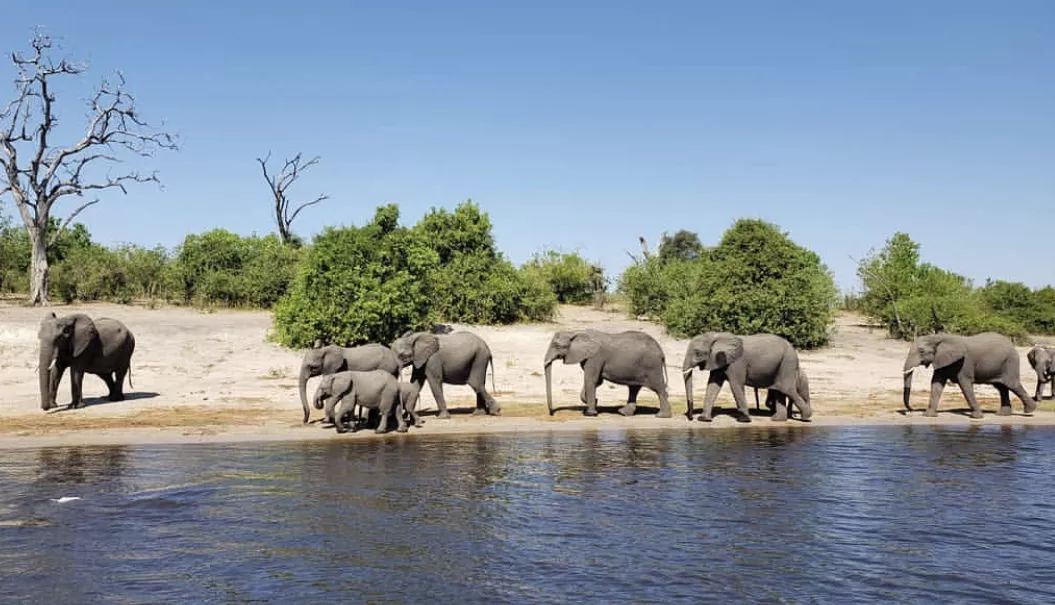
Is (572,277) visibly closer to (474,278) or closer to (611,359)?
(474,278)

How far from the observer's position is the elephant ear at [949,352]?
2211 cm

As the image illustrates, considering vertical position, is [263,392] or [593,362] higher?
[593,362]

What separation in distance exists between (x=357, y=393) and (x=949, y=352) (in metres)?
14.1

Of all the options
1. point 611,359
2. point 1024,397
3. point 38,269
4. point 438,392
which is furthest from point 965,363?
point 38,269

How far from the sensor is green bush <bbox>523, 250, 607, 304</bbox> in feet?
162

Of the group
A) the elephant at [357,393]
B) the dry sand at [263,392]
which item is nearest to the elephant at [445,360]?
the dry sand at [263,392]

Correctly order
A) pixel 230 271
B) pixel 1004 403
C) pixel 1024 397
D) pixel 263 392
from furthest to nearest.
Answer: pixel 230 271 < pixel 263 392 < pixel 1004 403 < pixel 1024 397

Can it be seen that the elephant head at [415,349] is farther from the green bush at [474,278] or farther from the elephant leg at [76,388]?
the green bush at [474,278]

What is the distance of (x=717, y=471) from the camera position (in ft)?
50.4

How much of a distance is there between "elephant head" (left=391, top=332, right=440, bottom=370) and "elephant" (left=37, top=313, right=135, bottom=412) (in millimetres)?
7055

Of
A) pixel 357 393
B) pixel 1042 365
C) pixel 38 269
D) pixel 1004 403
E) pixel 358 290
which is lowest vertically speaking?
pixel 1004 403

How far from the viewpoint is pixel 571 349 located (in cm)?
2156

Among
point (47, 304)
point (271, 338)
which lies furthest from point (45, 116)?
point (271, 338)

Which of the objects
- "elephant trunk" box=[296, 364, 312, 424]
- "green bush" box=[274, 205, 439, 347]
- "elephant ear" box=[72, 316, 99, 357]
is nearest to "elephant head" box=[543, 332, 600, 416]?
"elephant trunk" box=[296, 364, 312, 424]
